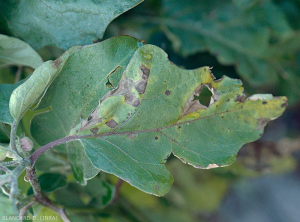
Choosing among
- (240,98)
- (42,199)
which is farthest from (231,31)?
(42,199)

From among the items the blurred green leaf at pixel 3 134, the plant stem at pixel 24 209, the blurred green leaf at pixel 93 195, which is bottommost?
the blurred green leaf at pixel 93 195

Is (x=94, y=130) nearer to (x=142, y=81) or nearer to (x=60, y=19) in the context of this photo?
(x=142, y=81)

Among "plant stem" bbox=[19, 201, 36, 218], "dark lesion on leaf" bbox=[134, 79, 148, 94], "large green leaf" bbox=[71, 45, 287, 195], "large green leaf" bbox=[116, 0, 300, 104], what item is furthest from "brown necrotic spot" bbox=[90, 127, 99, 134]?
"large green leaf" bbox=[116, 0, 300, 104]

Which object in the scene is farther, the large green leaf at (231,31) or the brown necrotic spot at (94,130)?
the large green leaf at (231,31)

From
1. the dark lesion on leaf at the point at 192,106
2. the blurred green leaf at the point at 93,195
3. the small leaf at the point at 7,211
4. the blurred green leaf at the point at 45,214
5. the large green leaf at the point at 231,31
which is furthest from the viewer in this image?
the large green leaf at the point at 231,31

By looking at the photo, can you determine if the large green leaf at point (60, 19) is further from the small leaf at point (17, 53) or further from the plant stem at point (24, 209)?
the plant stem at point (24, 209)

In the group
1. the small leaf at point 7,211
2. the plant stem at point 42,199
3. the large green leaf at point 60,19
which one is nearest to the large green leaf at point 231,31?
the large green leaf at point 60,19
